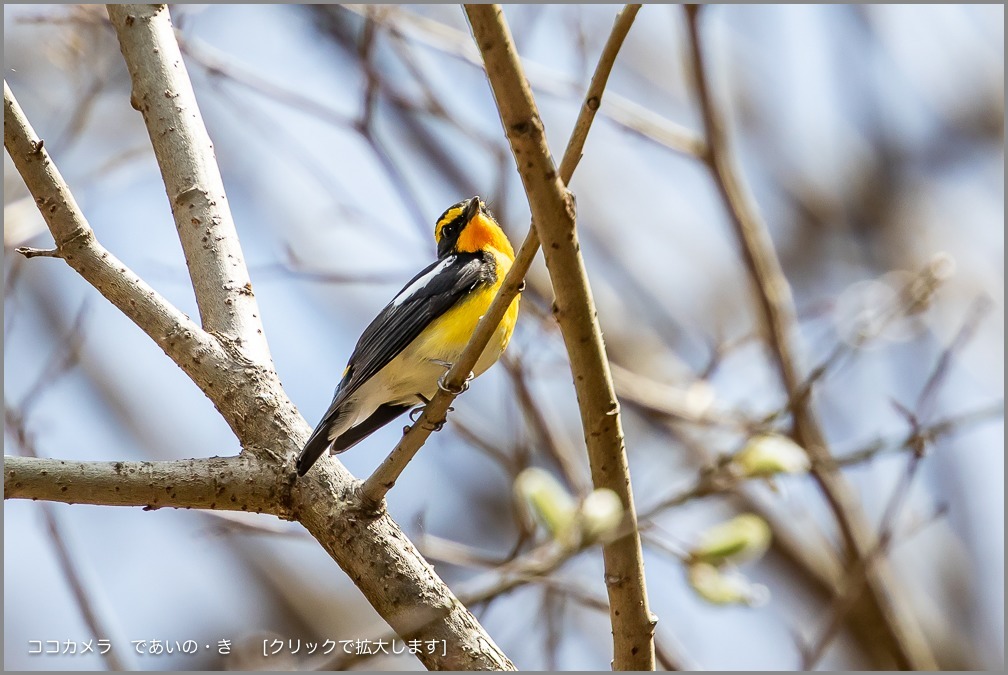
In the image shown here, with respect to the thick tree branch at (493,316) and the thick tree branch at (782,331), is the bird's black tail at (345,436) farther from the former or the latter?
the thick tree branch at (782,331)

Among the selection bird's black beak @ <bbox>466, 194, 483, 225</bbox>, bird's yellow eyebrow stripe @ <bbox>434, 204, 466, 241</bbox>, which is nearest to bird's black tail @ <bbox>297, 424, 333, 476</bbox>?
bird's black beak @ <bbox>466, 194, 483, 225</bbox>

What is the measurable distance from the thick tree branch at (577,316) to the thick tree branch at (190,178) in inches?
45.6

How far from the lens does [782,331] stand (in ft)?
17.9

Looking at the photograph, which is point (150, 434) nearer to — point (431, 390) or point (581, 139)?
point (431, 390)

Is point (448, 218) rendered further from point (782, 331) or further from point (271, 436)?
point (271, 436)

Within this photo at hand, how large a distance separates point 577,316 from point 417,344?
1755 millimetres

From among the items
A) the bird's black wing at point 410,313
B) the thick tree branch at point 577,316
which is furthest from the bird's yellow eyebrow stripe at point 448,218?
the thick tree branch at point 577,316

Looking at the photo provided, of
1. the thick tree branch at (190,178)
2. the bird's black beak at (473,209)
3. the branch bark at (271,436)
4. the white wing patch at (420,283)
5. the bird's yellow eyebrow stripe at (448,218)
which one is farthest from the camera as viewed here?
the bird's yellow eyebrow stripe at (448,218)

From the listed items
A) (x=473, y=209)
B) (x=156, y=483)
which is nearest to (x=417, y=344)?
(x=473, y=209)

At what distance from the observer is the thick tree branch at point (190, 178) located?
122 inches

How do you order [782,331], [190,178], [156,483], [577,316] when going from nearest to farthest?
[577,316], [156,483], [190,178], [782,331]

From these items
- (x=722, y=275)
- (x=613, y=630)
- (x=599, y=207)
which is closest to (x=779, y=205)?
(x=722, y=275)

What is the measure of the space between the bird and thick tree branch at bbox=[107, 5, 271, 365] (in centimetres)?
72

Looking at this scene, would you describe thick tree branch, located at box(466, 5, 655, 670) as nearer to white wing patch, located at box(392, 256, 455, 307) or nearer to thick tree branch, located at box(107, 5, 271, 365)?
thick tree branch, located at box(107, 5, 271, 365)
